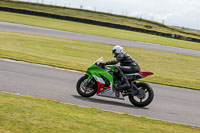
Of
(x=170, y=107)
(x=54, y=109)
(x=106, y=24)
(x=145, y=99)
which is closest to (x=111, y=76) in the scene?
(x=145, y=99)

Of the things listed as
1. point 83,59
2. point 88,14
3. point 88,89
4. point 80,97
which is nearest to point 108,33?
point 83,59

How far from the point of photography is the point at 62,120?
6531mm

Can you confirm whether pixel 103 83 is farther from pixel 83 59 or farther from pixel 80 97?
pixel 83 59

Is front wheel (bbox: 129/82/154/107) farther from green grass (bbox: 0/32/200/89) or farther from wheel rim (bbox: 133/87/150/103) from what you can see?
green grass (bbox: 0/32/200/89)

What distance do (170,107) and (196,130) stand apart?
2388 millimetres

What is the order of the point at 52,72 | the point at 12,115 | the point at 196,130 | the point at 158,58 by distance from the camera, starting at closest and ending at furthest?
the point at 12,115 → the point at 196,130 → the point at 52,72 → the point at 158,58

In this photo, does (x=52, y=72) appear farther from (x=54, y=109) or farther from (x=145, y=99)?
(x=54, y=109)

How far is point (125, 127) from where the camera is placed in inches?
265

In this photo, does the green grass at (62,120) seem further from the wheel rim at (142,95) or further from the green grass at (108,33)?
the green grass at (108,33)

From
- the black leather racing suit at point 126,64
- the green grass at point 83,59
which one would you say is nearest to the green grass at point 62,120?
the black leather racing suit at point 126,64

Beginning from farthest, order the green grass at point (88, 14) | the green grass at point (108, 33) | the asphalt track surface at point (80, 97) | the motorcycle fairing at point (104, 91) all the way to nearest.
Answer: the green grass at point (88, 14) → the green grass at point (108, 33) → the motorcycle fairing at point (104, 91) → the asphalt track surface at point (80, 97)

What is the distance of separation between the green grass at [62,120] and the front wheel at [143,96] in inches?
63.2

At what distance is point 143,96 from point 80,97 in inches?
77.0

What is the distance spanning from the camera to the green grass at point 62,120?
19.6ft
